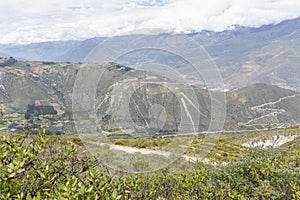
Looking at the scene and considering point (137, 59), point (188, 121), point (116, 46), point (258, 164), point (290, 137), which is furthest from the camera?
point (290, 137)

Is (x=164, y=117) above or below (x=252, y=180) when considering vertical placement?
above

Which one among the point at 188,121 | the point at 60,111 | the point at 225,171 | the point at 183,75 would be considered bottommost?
the point at 60,111

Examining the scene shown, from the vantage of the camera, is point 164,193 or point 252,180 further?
point 252,180

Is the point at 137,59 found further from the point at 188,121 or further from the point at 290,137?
the point at 290,137

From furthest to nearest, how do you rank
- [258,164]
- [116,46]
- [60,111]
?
1. [60,111]
2. [116,46]
3. [258,164]

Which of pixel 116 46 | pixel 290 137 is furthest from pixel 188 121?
pixel 290 137

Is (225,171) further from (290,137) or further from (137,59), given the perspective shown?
(290,137)
